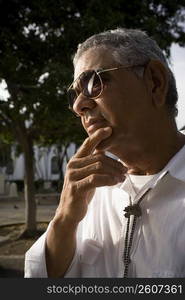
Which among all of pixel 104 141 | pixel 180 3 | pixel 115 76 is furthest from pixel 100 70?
pixel 180 3

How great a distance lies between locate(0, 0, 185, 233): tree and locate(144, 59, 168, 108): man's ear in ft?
14.8

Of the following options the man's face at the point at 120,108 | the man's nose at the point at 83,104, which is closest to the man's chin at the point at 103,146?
the man's face at the point at 120,108

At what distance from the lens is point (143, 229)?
167cm

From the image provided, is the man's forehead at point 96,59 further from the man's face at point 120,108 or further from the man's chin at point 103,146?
the man's chin at point 103,146

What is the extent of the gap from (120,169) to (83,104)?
15.2 inches

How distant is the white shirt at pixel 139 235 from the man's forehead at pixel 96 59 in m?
0.51

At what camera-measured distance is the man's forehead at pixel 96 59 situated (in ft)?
5.75

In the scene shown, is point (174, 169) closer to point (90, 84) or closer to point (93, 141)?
point (93, 141)

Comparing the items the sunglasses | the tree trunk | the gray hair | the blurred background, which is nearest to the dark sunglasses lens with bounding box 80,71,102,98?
the sunglasses

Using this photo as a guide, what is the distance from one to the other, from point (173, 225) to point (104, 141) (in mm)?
448

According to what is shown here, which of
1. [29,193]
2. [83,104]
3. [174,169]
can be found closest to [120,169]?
[174,169]

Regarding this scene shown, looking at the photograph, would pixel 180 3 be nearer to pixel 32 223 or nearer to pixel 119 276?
pixel 32 223

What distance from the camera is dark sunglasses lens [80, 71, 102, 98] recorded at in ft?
5.76

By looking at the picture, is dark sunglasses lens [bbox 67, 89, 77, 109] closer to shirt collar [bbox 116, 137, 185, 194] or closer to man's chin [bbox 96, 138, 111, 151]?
man's chin [bbox 96, 138, 111, 151]
